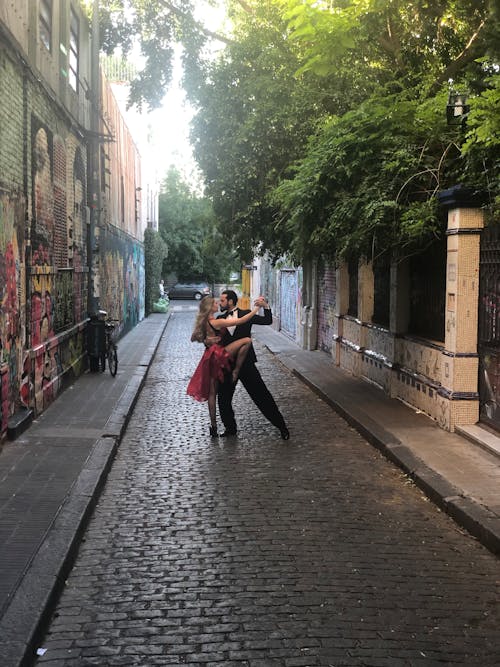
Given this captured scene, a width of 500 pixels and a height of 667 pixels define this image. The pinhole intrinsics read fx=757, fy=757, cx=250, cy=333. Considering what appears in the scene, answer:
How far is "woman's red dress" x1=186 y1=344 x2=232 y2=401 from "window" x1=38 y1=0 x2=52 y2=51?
17.5 ft

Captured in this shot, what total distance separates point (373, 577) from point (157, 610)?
1.42 metres

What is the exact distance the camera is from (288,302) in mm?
25422

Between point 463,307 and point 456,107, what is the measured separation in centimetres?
231

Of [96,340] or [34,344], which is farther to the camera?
[96,340]

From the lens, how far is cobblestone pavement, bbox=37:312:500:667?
3893 millimetres

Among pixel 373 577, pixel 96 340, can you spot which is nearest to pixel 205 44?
pixel 96 340

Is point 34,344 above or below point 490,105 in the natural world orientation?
below

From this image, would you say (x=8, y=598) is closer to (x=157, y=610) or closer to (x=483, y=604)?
(x=157, y=610)

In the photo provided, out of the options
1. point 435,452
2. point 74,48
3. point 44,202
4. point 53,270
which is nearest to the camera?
point 435,452

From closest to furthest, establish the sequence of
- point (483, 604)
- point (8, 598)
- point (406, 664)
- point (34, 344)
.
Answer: point (406, 664) → point (8, 598) → point (483, 604) → point (34, 344)

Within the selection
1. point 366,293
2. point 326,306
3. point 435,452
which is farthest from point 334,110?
point 435,452

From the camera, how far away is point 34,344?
10031mm

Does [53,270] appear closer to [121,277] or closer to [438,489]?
[438,489]

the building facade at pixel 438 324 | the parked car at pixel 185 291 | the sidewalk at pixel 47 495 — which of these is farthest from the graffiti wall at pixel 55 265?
the parked car at pixel 185 291
